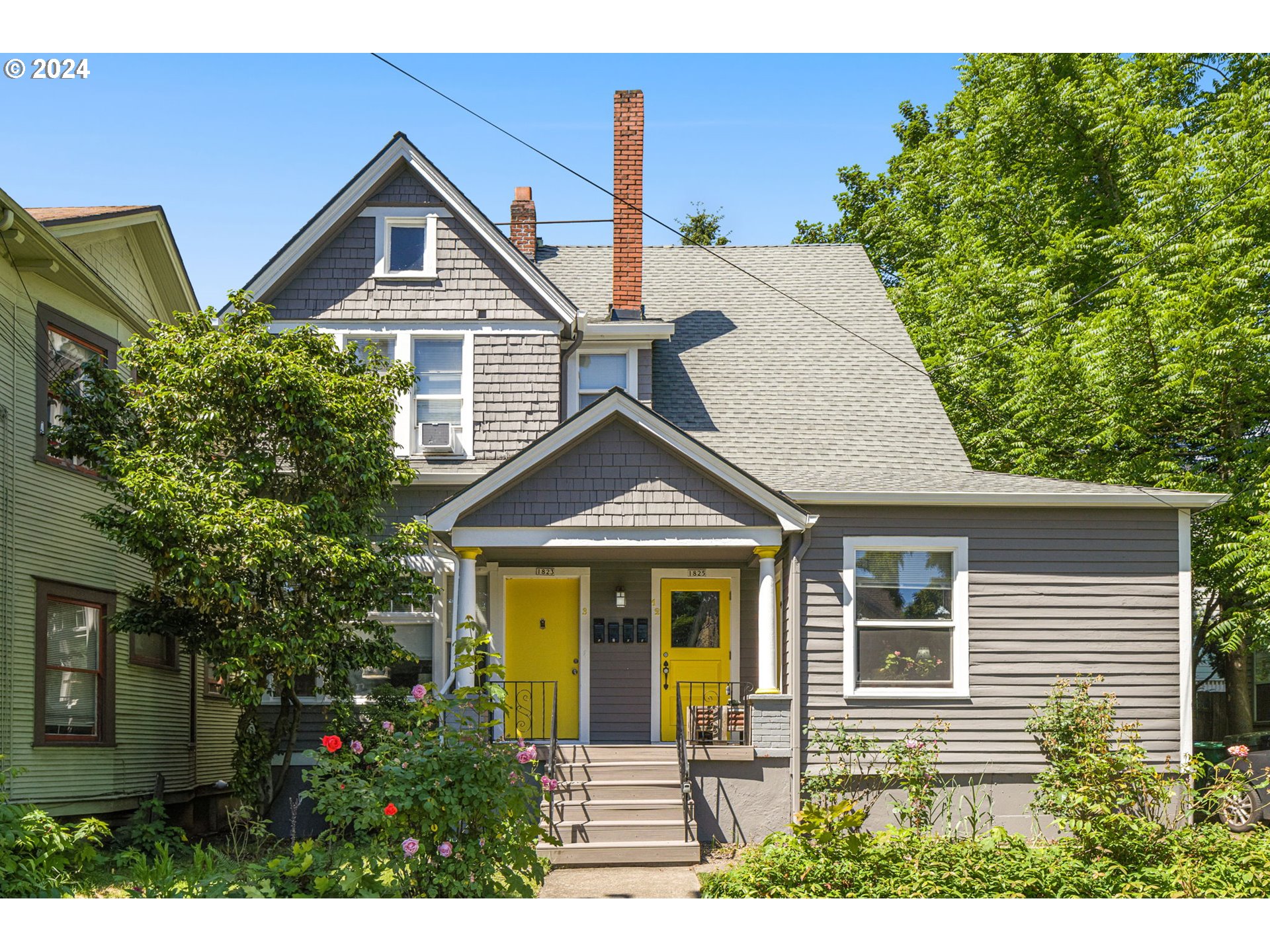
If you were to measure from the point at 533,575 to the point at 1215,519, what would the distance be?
9.17 metres

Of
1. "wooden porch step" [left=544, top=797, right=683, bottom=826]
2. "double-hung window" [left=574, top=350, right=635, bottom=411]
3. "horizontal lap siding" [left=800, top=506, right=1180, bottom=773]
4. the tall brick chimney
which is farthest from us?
the tall brick chimney

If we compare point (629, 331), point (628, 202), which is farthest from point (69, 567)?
point (628, 202)

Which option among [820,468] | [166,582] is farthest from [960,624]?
[166,582]

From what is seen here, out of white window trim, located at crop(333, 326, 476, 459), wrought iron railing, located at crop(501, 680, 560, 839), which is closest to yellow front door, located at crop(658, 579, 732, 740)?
wrought iron railing, located at crop(501, 680, 560, 839)

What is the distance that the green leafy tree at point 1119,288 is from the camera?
14883mm

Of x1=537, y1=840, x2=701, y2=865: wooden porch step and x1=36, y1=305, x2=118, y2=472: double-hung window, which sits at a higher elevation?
x1=36, y1=305, x2=118, y2=472: double-hung window

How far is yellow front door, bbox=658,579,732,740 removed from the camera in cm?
1490

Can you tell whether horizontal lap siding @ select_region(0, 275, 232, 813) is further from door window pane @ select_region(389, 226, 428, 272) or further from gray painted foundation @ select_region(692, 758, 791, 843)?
gray painted foundation @ select_region(692, 758, 791, 843)

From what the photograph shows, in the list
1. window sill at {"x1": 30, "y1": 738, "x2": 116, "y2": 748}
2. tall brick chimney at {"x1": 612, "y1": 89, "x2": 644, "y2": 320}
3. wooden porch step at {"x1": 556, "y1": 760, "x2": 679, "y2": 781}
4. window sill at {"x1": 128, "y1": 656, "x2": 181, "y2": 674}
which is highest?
tall brick chimney at {"x1": 612, "y1": 89, "x2": 644, "y2": 320}

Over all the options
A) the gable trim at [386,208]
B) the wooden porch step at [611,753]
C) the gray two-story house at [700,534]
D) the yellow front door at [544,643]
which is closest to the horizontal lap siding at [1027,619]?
the gray two-story house at [700,534]

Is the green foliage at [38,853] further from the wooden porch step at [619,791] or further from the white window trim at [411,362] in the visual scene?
the white window trim at [411,362]

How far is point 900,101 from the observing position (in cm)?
2731

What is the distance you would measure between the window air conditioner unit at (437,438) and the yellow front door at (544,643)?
6.35 ft

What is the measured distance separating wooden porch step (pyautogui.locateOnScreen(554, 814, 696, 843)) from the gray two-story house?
0.03m
